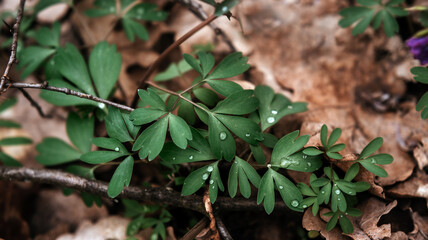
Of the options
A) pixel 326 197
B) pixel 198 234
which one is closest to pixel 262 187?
pixel 326 197

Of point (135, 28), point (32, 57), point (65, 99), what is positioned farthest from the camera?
point (135, 28)

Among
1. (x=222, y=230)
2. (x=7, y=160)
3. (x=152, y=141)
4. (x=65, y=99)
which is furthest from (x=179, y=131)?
(x=7, y=160)

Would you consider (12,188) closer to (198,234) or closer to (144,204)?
(144,204)

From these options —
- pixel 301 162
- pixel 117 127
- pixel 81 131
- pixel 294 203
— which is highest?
pixel 117 127

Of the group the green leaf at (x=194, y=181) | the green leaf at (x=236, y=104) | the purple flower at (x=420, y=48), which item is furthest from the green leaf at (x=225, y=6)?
the purple flower at (x=420, y=48)

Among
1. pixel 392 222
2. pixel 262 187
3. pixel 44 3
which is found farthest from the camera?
pixel 44 3

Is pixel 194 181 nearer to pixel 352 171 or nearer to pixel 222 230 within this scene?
pixel 222 230

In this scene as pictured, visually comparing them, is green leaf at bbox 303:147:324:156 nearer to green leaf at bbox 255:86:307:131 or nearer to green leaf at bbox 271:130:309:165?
green leaf at bbox 271:130:309:165

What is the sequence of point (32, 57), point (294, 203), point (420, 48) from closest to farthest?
point (294, 203)
point (420, 48)
point (32, 57)
